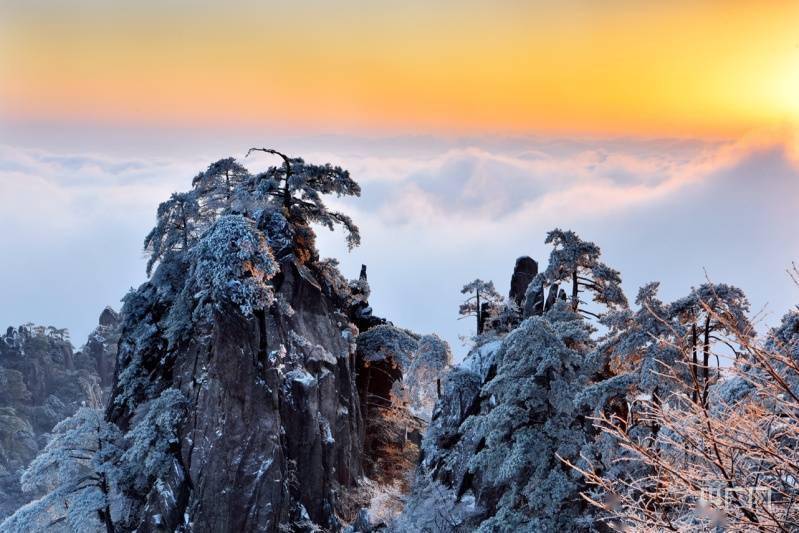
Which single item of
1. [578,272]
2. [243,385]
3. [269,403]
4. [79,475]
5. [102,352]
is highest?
[102,352]

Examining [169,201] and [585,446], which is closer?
[585,446]

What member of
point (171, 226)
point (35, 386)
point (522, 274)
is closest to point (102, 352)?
point (35, 386)

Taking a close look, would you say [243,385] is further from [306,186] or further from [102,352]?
[102,352]

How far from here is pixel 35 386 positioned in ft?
Answer: 184

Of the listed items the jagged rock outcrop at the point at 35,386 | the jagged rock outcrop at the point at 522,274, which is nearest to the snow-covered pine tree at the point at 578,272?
the jagged rock outcrop at the point at 522,274

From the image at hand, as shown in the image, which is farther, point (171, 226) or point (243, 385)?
point (171, 226)

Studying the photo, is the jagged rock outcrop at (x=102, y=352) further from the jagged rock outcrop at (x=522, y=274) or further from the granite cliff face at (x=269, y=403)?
the jagged rock outcrop at (x=522, y=274)

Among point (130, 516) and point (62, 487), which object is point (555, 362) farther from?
point (62, 487)

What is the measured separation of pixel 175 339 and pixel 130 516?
648 cm

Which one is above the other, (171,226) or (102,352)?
(102,352)

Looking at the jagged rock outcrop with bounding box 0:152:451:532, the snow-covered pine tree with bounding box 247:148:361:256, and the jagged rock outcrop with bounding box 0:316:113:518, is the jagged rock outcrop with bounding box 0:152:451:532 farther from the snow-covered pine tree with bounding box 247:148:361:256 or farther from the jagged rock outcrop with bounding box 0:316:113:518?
the jagged rock outcrop with bounding box 0:316:113:518

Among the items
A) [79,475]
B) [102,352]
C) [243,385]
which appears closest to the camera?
[243,385]

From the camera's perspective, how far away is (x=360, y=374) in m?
32.2

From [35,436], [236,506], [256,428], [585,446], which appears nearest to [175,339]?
[256,428]
